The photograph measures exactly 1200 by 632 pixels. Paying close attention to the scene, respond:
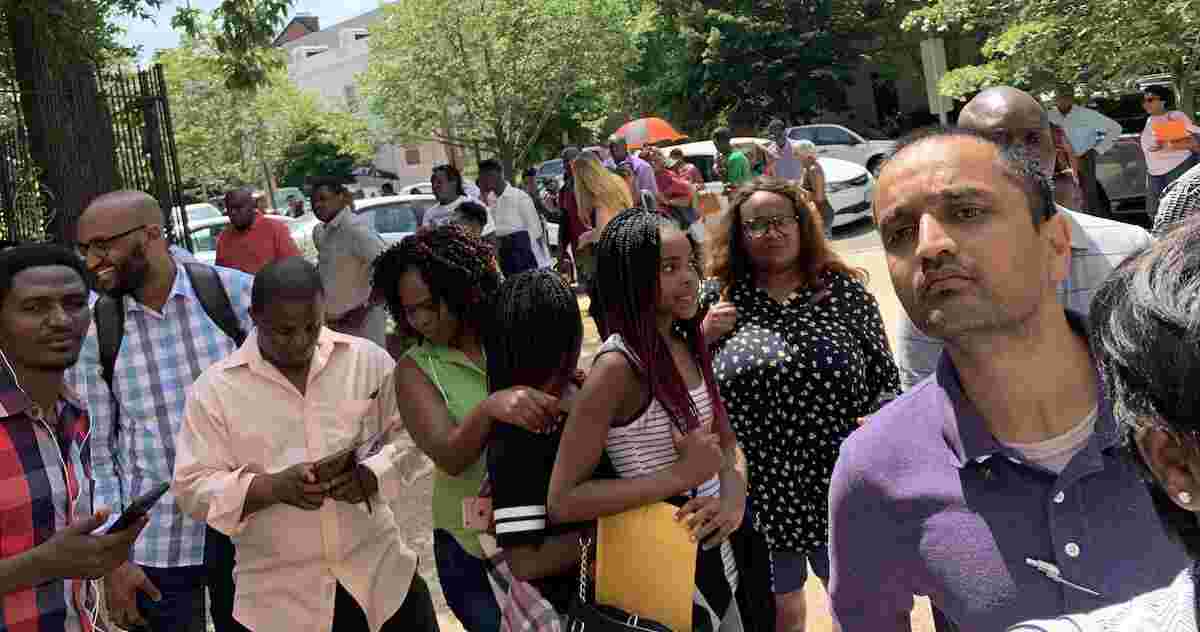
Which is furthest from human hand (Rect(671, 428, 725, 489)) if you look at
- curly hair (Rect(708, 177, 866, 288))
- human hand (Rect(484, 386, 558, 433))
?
curly hair (Rect(708, 177, 866, 288))

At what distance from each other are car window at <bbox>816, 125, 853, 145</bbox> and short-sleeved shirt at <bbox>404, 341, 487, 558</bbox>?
23.7 meters

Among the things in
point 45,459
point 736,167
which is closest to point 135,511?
point 45,459

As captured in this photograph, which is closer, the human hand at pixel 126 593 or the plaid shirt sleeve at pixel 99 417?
the human hand at pixel 126 593

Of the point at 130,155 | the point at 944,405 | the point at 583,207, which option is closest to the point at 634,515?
the point at 944,405

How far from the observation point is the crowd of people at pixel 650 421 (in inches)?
75.2

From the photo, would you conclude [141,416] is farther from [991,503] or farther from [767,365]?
[991,503]

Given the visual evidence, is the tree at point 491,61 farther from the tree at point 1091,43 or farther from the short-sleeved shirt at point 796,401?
the short-sleeved shirt at point 796,401

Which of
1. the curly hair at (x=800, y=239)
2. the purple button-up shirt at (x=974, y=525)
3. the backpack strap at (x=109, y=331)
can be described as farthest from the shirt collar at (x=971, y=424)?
the backpack strap at (x=109, y=331)

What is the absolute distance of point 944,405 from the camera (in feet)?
6.87

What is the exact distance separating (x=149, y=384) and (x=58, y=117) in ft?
18.3

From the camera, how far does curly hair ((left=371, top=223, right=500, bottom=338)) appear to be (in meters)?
3.78

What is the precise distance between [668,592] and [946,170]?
136 centimetres

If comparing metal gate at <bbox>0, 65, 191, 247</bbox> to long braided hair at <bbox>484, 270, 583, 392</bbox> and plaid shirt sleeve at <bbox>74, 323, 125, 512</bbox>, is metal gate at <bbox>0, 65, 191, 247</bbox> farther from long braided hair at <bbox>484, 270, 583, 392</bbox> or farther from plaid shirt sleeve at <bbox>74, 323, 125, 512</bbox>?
long braided hair at <bbox>484, 270, 583, 392</bbox>

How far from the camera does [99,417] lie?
13.5ft
